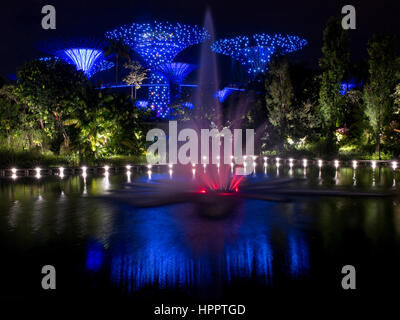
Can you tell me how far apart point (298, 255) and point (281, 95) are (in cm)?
3325

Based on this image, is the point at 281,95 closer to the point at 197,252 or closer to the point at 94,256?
the point at 197,252

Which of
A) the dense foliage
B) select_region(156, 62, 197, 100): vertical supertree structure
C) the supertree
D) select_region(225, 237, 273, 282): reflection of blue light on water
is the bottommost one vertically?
select_region(225, 237, 273, 282): reflection of blue light on water

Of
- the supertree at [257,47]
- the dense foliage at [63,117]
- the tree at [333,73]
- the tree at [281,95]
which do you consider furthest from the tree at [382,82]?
the supertree at [257,47]

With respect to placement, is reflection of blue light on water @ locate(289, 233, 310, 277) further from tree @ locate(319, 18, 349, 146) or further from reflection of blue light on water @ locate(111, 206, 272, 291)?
tree @ locate(319, 18, 349, 146)

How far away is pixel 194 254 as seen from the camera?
700 centimetres

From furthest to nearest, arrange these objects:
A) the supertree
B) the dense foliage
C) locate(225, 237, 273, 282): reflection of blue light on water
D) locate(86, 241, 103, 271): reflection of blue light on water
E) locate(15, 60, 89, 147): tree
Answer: the supertree < locate(15, 60, 89, 147): tree < the dense foliage < locate(86, 241, 103, 271): reflection of blue light on water < locate(225, 237, 273, 282): reflection of blue light on water

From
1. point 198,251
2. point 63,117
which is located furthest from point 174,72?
point 198,251

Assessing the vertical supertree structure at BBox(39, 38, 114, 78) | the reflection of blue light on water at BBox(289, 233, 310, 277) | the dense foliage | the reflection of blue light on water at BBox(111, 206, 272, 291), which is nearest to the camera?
the reflection of blue light on water at BBox(111, 206, 272, 291)

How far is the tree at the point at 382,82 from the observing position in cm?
3291

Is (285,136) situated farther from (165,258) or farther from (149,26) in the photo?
(165,258)

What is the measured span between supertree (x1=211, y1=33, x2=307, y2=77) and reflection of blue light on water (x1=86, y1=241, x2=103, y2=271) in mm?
49187

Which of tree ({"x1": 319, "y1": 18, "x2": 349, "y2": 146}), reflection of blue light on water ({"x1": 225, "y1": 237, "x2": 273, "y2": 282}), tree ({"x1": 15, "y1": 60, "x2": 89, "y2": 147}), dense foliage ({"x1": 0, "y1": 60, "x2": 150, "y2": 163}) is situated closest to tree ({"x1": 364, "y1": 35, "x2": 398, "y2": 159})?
tree ({"x1": 319, "y1": 18, "x2": 349, "y2": 146})

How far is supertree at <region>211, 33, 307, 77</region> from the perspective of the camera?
53.4 meters

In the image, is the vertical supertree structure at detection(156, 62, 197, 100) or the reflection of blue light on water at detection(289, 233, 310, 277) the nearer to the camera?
the reflection of blue light on water at detection(289, 233, 310, 277)
